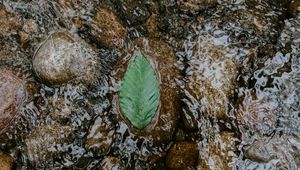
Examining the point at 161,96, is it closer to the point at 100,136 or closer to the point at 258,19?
the point at 100,136

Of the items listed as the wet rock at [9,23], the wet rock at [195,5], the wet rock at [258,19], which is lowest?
the wet rock at [258,19]

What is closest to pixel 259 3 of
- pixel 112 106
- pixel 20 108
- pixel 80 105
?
pixel 112 106

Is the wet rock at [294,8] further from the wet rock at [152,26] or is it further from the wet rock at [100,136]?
the wet rock at [100,136]

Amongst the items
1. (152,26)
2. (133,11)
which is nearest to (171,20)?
(152,26)

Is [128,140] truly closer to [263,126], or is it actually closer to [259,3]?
[263,126]

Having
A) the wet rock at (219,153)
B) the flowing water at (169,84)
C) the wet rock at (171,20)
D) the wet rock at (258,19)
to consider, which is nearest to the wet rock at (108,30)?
the flowing water at (169,84)

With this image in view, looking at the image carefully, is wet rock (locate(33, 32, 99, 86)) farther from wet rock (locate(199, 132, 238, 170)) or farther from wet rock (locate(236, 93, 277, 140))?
wet rock (locate(236, 93, 277, 140))
